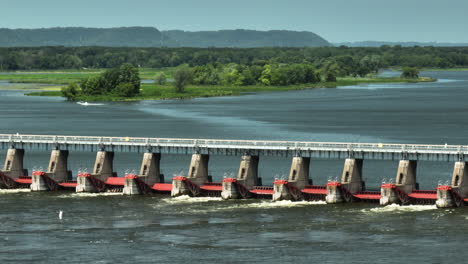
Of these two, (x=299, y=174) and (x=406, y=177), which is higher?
(x=406, y=177)

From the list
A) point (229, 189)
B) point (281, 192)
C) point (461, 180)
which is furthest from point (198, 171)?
point (461, 180)

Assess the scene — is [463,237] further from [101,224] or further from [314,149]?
[101,224]

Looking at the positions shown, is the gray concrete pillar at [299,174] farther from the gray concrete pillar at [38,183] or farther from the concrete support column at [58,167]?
the gray concrete pillar at [38,183]

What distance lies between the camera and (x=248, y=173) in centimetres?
11406

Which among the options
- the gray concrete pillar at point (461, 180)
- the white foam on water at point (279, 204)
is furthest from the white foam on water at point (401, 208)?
the white foam on water at point (279, 204)

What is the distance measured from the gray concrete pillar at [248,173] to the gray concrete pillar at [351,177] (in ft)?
32.5

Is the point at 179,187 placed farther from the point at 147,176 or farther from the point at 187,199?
the point at 147,176

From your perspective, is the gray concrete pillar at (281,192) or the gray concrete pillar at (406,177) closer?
the gray concrete pillar at (406,177)

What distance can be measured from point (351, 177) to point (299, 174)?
550cm

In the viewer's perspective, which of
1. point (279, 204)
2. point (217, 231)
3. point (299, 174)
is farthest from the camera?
point (299, 174)

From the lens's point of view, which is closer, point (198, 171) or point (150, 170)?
point (198, 171)

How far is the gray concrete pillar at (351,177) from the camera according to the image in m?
110

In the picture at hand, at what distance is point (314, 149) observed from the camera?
11338 centimetres

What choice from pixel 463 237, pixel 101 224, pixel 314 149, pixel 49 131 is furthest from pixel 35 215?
pixel 49 131
